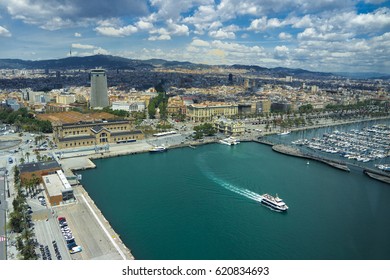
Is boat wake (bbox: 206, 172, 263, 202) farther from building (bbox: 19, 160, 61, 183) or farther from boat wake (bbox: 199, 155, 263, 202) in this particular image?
building (bbox: 19, 160, 61, 183)

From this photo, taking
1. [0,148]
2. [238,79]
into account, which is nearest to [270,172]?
[0,148]

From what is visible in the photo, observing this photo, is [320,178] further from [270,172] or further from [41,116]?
[41,116]

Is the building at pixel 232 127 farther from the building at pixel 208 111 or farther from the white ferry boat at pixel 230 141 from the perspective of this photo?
the building at pixel 208 111

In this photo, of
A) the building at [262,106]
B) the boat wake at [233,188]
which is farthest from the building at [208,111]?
the boat wake at [233,188]

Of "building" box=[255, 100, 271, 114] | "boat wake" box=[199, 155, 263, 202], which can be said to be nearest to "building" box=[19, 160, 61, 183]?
"boat wake" box=[199, 155, 263, 202]

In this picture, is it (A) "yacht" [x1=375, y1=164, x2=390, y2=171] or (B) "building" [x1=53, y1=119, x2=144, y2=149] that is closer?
(A) "yacht" [x1=375, y1=164, x2=390, y2=171]

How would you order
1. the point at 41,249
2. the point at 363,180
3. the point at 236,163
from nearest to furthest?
the point at 41,249
the point at 363,180
the point at 236,163

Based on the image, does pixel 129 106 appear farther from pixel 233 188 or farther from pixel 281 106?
pixel 233 188
